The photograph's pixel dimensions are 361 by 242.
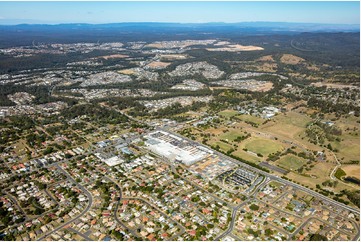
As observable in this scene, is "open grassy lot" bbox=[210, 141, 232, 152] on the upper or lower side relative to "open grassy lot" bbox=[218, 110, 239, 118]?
upper

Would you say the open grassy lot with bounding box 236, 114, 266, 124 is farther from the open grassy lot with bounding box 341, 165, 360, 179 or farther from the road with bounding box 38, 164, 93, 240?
the road with bounding box 38, 164, 93, 240

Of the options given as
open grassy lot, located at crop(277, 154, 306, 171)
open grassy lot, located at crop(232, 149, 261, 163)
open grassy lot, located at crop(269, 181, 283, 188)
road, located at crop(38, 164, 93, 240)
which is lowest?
open grassy lot, located at crop(277, 154, 306, 171)

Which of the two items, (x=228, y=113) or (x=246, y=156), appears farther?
(x=228, y=113)

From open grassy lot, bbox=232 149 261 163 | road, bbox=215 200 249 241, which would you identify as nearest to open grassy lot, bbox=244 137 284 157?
open grassy lot, bbox=232 149 261 163

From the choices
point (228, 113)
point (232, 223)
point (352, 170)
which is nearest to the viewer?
point (232, 223)

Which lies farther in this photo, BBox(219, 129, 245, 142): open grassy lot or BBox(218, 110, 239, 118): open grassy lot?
BBox(218, 110, 239, 118): open grassy lot

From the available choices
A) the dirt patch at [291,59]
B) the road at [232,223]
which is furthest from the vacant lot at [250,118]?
the dirt patch at [291,59]

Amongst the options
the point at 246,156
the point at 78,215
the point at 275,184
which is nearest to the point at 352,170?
the point at 275,184

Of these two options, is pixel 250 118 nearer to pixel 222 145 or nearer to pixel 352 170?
pixel 222 145
